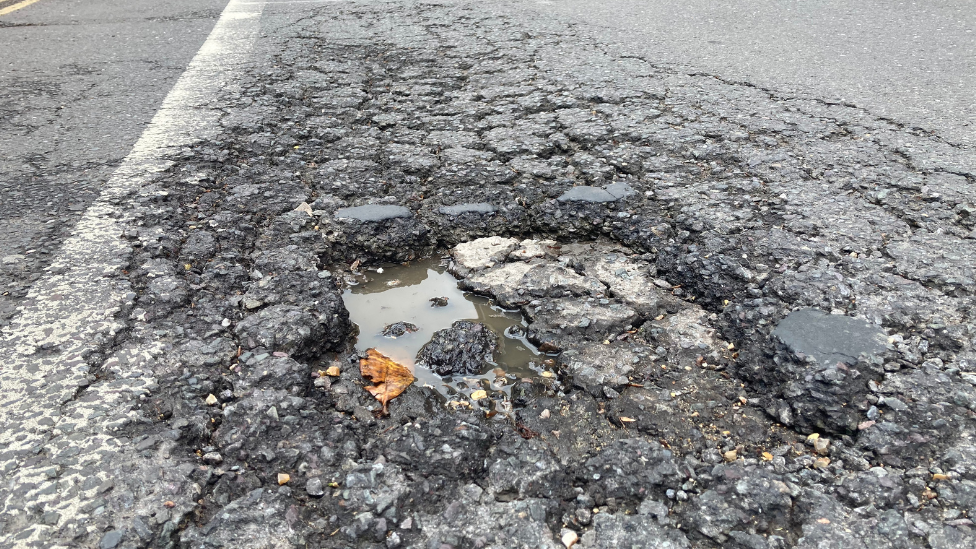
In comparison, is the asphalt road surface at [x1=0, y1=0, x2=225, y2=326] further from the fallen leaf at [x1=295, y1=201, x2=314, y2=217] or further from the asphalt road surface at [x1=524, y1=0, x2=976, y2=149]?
the asphalt road surface at [x1=524, y1=0, x2=976, y2=149]

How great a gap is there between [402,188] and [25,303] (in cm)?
119

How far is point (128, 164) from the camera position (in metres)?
2.36

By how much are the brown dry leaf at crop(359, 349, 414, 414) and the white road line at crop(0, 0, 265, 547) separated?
1.68 ft

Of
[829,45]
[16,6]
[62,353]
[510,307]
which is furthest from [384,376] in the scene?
[16,6]

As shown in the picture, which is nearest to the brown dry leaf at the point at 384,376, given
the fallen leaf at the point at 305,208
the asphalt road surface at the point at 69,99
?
the fallen leaf at the point at 305,208

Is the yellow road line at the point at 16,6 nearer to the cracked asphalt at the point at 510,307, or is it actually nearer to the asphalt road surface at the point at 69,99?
the asphalt road surface at the point at 69,99

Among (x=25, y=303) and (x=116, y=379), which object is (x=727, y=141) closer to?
(x=116, y=379)

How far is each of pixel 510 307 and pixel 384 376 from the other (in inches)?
18.0

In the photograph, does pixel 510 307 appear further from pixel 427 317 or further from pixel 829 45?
pixel 829 45

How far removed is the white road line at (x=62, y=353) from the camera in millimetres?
1085

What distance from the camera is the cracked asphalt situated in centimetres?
Result: 109

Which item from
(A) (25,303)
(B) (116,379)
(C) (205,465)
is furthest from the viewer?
(A) (25,303)

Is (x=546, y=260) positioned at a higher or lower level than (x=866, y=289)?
lower

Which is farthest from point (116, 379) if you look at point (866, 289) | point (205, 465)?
point (866, 289)
